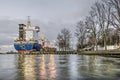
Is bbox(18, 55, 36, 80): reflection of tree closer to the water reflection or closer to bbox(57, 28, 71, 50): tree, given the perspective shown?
the water reflection

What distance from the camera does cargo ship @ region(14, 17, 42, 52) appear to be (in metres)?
155

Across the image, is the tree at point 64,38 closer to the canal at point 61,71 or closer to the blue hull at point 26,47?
the blue hull at point 26,47

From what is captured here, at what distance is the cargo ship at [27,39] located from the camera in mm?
154750

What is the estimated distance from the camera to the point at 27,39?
6462 inches

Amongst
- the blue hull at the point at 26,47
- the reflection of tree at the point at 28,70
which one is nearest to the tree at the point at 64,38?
the blue hull at the point at 26,47

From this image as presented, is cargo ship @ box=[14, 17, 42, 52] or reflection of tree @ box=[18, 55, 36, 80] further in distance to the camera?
cargo ship @ box=[14, 17, 42, 52]

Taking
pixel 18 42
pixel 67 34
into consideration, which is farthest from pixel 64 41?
pixel 18 42

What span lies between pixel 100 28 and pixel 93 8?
19.7 feet

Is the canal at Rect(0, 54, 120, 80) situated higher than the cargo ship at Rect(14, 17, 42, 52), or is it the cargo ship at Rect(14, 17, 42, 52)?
the cargo ship at Rect(14, 17, 42, 52)

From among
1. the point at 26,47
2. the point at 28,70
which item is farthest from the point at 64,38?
the point at 28,70

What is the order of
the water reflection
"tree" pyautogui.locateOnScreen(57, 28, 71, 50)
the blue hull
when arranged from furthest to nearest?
the blue hull
"tree" pyautogui.locateOnScreen(57, 28, 71, 50)
the water reflection

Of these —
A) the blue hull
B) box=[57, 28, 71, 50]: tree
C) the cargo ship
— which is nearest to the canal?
box=[57, 28, 71, 50]: tree

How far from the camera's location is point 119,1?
51031 millimetres

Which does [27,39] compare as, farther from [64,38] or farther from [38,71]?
[38,71]
